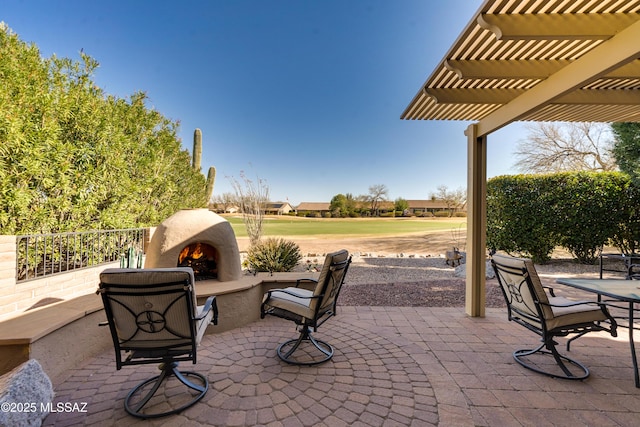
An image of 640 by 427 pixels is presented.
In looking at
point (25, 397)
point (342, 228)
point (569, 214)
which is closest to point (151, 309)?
point (25, 397)

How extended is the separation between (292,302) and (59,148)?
4.34m

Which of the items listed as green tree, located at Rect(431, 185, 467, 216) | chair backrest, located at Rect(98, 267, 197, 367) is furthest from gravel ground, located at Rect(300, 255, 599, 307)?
green tree, located at Rect(431, 185, 467, 216)

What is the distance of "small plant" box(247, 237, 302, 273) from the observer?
17.7ft

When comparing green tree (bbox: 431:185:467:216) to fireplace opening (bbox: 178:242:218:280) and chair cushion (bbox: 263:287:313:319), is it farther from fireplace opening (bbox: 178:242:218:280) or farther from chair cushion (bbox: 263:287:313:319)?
chair cushion (bbox: 263:287:313:319)

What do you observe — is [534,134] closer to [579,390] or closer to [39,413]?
[579,390]

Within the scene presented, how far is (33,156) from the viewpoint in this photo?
3.95 m

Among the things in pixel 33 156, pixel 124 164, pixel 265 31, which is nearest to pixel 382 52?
pixel 265 31

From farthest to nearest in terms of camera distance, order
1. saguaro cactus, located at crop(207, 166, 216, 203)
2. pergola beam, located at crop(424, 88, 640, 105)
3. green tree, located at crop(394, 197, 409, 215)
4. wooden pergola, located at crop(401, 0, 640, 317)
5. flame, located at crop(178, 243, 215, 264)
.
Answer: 1. green tree, located at crop(394, 197, 409, 215)
2. saguaro cactus, located at crop(207, 166, 216, 203)
3. flame, located at crop(178, 243, 215, 264)
4. pergola beam, located at crop(424, 88, 640, 105)
5. wooden pergola, located at crop(401, 0, 640, 317)

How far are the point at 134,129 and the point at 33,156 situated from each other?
308cm

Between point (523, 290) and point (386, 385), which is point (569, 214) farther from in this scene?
point (386, 385)

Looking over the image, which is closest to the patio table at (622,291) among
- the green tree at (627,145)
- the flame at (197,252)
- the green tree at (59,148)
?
the flame at (197,252)

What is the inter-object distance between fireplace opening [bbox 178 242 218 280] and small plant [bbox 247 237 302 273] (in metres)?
0.89

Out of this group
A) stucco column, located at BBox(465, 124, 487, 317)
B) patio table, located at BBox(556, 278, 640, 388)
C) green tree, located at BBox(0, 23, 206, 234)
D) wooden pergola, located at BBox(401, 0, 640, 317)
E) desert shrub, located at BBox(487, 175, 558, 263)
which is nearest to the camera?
wooden pergola, located at BBox(401, 0, 640, 317)

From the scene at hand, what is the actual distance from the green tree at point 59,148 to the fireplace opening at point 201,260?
1970 millimetres
